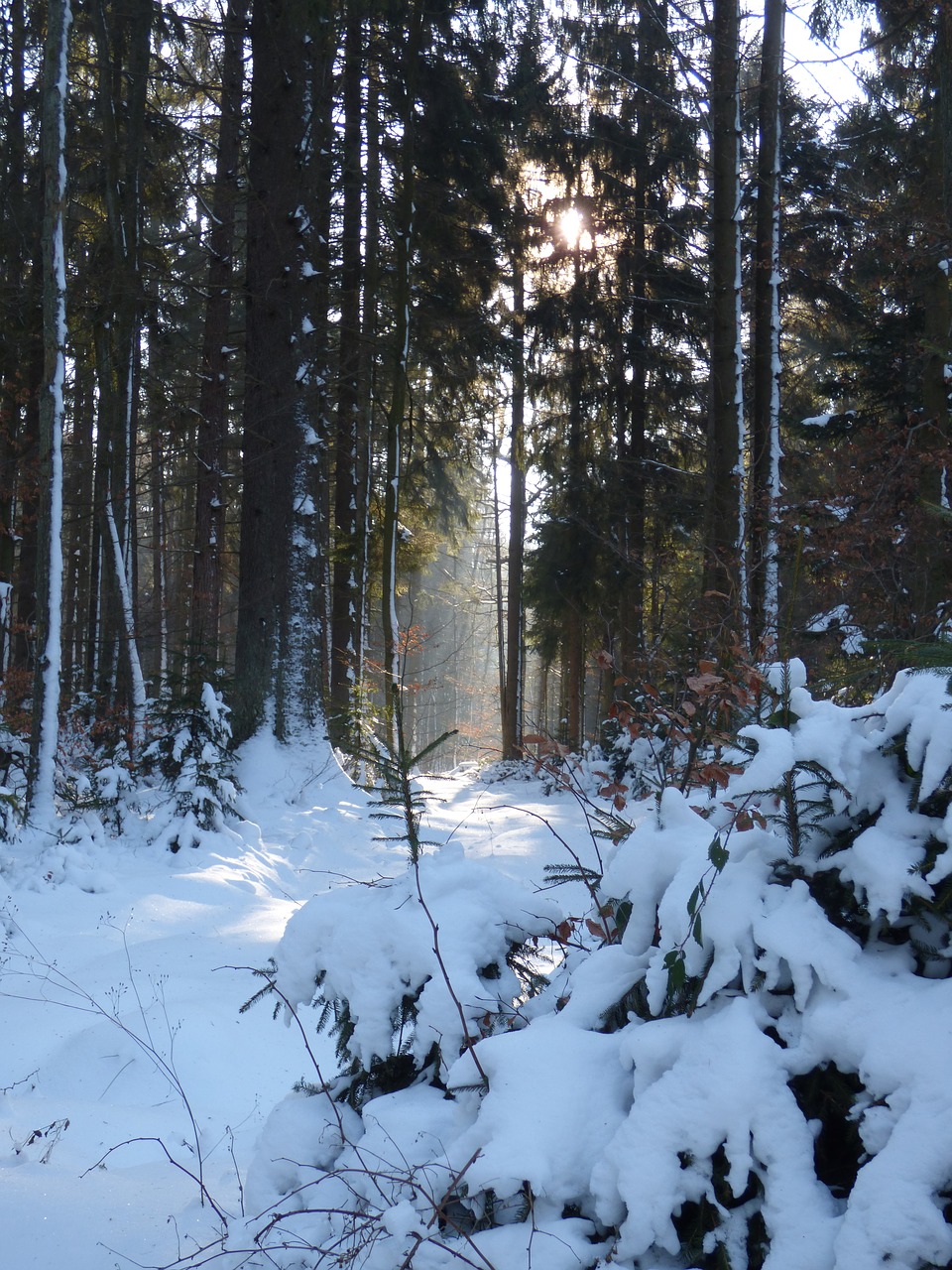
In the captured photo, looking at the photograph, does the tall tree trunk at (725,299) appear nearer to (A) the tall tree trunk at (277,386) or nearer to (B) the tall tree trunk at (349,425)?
(B) the tall tree trunk at (349,425)

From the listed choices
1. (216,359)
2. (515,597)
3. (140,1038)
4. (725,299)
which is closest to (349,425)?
(216,359)

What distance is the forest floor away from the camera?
2729 mm

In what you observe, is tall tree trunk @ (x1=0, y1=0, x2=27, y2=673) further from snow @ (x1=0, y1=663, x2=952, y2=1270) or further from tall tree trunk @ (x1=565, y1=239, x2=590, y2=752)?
tall tree trunk @ (x1=565, y1=239, x2=590, y2=752)

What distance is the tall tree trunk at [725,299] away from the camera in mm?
9641

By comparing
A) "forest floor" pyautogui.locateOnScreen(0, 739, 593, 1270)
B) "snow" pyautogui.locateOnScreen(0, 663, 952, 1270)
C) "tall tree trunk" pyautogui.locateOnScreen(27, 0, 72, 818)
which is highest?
"tall tree trunk" pyautogui.locateOnScreen(27, 0, 72, 818)

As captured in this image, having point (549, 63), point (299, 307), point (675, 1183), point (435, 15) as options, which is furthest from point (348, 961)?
point (549, 63)

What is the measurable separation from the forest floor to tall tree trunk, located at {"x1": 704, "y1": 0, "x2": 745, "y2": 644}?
433cm

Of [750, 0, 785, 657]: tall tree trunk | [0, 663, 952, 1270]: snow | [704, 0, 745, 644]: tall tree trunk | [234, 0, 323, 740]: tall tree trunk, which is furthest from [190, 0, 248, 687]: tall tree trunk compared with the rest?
[0, 663, 952, 1270]: snow

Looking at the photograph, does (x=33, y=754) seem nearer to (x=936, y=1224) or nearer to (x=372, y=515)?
(x=936, y=1224)

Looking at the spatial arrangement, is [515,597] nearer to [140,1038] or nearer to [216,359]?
[216,359]

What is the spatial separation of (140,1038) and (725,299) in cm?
922

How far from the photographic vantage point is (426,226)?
487 inches

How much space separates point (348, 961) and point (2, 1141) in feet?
5.67

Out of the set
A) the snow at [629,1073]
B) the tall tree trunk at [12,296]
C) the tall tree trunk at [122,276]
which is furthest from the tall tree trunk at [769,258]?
the snow at [629,1073]
